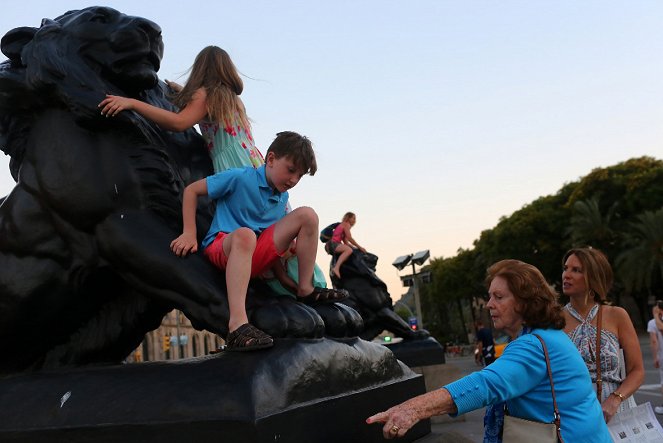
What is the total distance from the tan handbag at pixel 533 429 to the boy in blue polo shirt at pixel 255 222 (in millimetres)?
784

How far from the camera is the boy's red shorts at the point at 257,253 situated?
2.31 metres

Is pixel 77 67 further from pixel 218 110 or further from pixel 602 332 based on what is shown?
pixel 602 332

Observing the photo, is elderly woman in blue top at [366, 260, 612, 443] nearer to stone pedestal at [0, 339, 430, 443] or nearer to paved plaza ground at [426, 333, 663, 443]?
stone pedestal at [0, 339, 430, 443]

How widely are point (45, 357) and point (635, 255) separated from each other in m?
34.1

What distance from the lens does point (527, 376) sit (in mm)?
2010

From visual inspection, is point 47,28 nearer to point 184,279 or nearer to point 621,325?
point 184,279

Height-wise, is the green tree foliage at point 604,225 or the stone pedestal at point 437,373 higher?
the green tree foliage at point 604,225

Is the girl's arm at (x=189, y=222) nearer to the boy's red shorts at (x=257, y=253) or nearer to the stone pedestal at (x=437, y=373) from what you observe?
the boy's red shorts at (x=257, y=253)

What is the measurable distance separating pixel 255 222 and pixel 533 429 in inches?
42.5

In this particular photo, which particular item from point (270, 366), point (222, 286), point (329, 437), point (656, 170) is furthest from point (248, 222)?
point (656, 170)

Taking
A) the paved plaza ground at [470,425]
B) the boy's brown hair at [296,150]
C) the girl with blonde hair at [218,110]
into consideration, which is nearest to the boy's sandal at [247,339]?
the boy's brown hair at [296,150]

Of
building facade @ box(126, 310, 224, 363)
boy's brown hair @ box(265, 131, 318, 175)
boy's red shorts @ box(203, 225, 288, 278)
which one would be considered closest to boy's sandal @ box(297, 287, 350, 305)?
boy's red shorts @ box(203, 225, 288, 278)

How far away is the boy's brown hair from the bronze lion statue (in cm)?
38

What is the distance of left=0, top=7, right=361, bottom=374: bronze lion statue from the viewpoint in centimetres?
232
